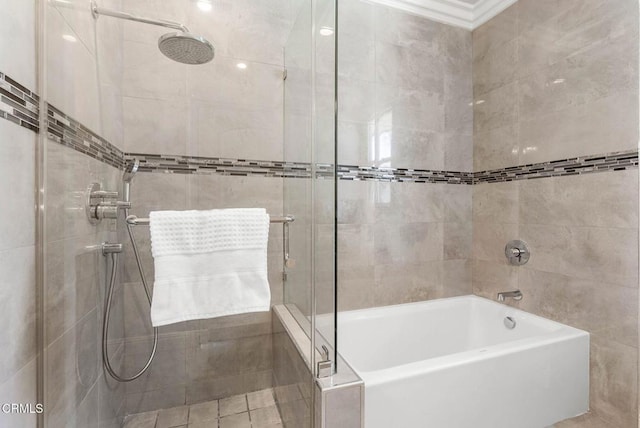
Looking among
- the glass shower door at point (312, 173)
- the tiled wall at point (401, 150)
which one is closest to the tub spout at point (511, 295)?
the tiled wall at point (401, 150)

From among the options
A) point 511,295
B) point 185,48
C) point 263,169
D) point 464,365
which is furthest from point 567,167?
point 185,48

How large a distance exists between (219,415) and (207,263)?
3.11 ft

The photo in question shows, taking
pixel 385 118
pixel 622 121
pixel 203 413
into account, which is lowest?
pixel 203 413

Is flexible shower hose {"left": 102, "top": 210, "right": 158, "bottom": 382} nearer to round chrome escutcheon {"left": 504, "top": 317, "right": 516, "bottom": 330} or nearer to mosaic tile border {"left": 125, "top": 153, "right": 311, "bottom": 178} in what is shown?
mosaic tile border {"left": 125, "top": 153, "right": 311, "bottom": 178}

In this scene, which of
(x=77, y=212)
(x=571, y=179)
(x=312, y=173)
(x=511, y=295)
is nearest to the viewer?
(x=77, y=212)

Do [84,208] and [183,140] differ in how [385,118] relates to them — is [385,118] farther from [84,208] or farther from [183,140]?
[84,208]

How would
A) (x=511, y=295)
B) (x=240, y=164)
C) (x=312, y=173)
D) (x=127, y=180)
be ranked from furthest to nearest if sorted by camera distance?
(x=511, y=295) → (x=240, y=164) → (x=127, y=180) → (x=312, y=173)

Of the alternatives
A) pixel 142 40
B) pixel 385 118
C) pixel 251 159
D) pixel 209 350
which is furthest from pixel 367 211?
pixel 142 40

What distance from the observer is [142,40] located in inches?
58.5

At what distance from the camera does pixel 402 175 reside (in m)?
1.96

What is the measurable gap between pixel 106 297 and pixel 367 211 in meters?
1.44

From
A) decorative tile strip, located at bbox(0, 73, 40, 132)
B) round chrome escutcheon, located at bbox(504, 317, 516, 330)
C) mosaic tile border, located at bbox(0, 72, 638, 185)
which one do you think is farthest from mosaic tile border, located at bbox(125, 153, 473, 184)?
round chrome escutcheon, located at bbox(504, 317, 516, 330)

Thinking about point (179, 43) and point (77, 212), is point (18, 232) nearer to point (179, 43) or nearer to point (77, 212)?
point (77, 212)

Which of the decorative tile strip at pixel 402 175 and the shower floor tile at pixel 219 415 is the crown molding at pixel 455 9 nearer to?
the decorative tile strip at pixel 402 175
